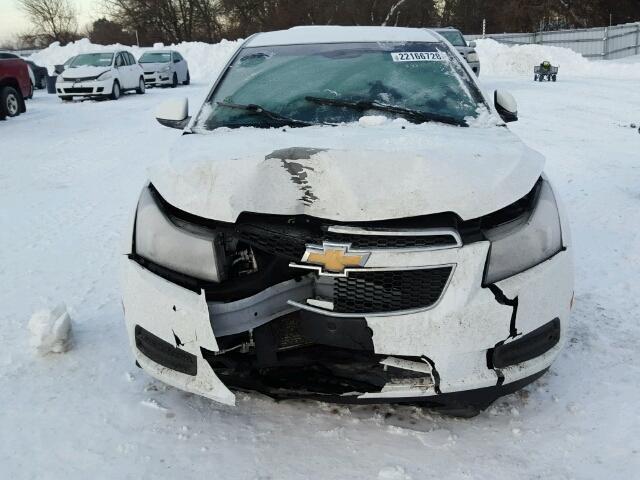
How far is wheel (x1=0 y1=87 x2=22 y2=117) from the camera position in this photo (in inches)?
528

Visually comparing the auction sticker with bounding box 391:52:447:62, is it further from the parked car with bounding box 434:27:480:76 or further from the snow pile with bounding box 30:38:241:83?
the snow pile with bounding box 30:38:241:83

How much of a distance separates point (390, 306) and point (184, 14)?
53.0 m

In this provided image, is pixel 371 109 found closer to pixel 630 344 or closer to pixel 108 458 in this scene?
pixel 630 344

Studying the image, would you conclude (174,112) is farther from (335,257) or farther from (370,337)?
(370,337)

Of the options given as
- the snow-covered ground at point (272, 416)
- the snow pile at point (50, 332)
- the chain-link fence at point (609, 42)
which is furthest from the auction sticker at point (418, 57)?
the chain-link fence at point (609, 42)

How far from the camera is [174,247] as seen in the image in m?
2.34

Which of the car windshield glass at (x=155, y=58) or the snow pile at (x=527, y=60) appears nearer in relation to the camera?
the car windshield glass at (x=155, y=58)

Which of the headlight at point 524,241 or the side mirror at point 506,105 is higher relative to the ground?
the side mirror at point 506,105

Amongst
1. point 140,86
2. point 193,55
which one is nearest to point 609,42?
point 193,55

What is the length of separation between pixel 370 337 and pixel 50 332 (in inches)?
70.5

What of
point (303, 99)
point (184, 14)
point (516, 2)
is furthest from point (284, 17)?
point (303, 99)

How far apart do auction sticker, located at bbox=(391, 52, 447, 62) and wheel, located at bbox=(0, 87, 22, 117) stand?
12284mm

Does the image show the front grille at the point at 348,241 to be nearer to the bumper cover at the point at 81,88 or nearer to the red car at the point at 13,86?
the red car at the point at 13,86

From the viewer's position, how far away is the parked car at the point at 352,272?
85.0 inches
